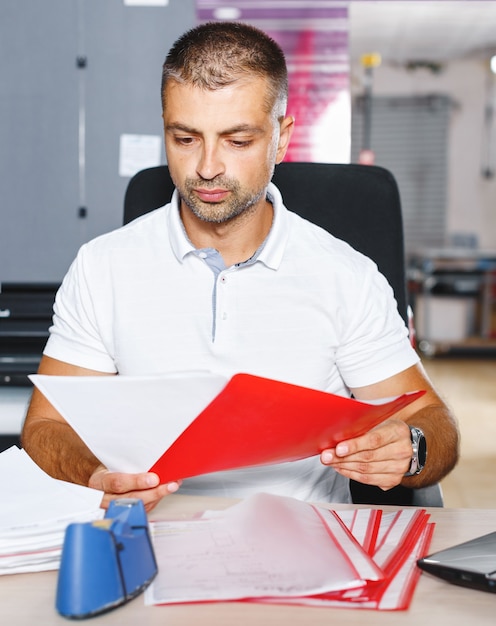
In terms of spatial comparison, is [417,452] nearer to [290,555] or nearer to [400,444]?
[400,444]

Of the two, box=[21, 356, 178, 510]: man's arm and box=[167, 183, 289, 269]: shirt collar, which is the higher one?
box=[167, 183, 289, 269]: shirt collar

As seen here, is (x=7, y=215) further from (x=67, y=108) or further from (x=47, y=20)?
(x=47, y=20)

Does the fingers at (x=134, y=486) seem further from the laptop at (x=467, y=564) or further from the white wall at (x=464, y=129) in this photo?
the white wall at (x=464, y=129)

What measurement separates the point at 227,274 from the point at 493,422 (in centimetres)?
337

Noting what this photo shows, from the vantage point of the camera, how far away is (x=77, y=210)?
2986 millimetres

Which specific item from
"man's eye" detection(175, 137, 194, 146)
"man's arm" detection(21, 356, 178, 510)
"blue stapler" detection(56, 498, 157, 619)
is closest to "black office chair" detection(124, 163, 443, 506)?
"man's eye" detection(175, 137, 194, 146)

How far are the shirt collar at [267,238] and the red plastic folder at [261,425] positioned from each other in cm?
44

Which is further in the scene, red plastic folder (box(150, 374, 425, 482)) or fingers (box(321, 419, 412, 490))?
fingers (box(321, 419, 412, 490))

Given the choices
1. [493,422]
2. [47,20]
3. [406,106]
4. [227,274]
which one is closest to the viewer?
[227,274]

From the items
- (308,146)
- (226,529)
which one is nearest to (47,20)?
(308,146)

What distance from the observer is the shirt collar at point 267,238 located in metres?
1.26

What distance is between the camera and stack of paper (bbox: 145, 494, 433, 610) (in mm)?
691

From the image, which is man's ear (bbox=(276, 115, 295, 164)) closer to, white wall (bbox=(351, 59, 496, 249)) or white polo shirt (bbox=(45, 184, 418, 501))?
white polo shirt (bbox=(45, 184, 418, 501))

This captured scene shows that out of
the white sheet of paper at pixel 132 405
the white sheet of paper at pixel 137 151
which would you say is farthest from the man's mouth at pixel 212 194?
the white sheet of paper at pixel 137 151
